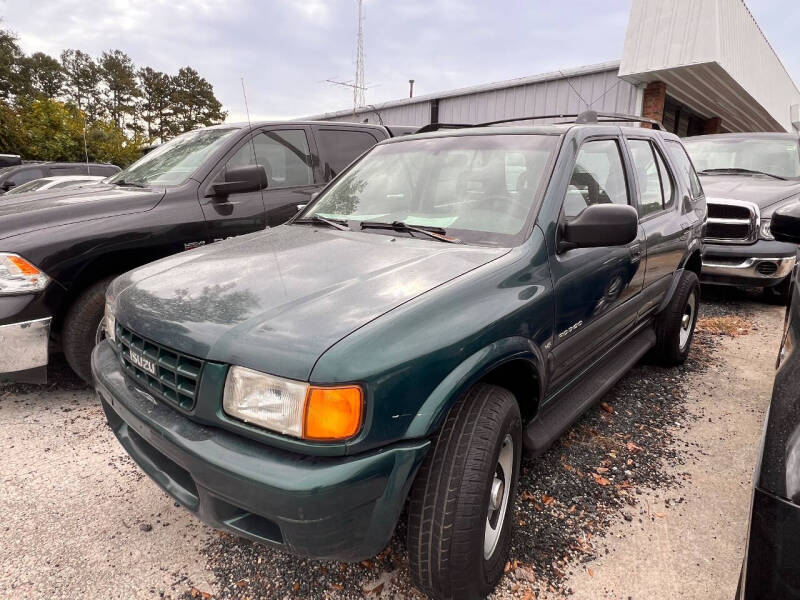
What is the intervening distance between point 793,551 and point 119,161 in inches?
935

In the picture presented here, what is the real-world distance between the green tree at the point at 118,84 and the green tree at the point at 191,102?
14.3 feet

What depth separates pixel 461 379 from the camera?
1571 millimetres

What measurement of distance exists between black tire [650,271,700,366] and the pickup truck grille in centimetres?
208

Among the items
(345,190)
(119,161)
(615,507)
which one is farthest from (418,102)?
(615,507)

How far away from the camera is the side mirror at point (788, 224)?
2410 millimetres

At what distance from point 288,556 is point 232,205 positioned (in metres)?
2.66

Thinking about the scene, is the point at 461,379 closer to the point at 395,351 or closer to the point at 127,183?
the point at 395,351

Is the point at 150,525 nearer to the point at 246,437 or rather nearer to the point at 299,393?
the point at 246,437

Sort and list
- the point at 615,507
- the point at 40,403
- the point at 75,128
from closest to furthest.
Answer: the point at 615,507 < the point at 40,403 < the point at 75,128

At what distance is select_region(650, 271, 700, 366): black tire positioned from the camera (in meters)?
3.61

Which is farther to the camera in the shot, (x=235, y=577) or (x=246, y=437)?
(x=235, y=577)

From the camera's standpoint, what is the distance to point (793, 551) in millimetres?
1066

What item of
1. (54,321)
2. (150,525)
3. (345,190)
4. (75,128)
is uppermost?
(75,128)

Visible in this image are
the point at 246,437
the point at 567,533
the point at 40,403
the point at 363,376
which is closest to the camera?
the point at 363,376
